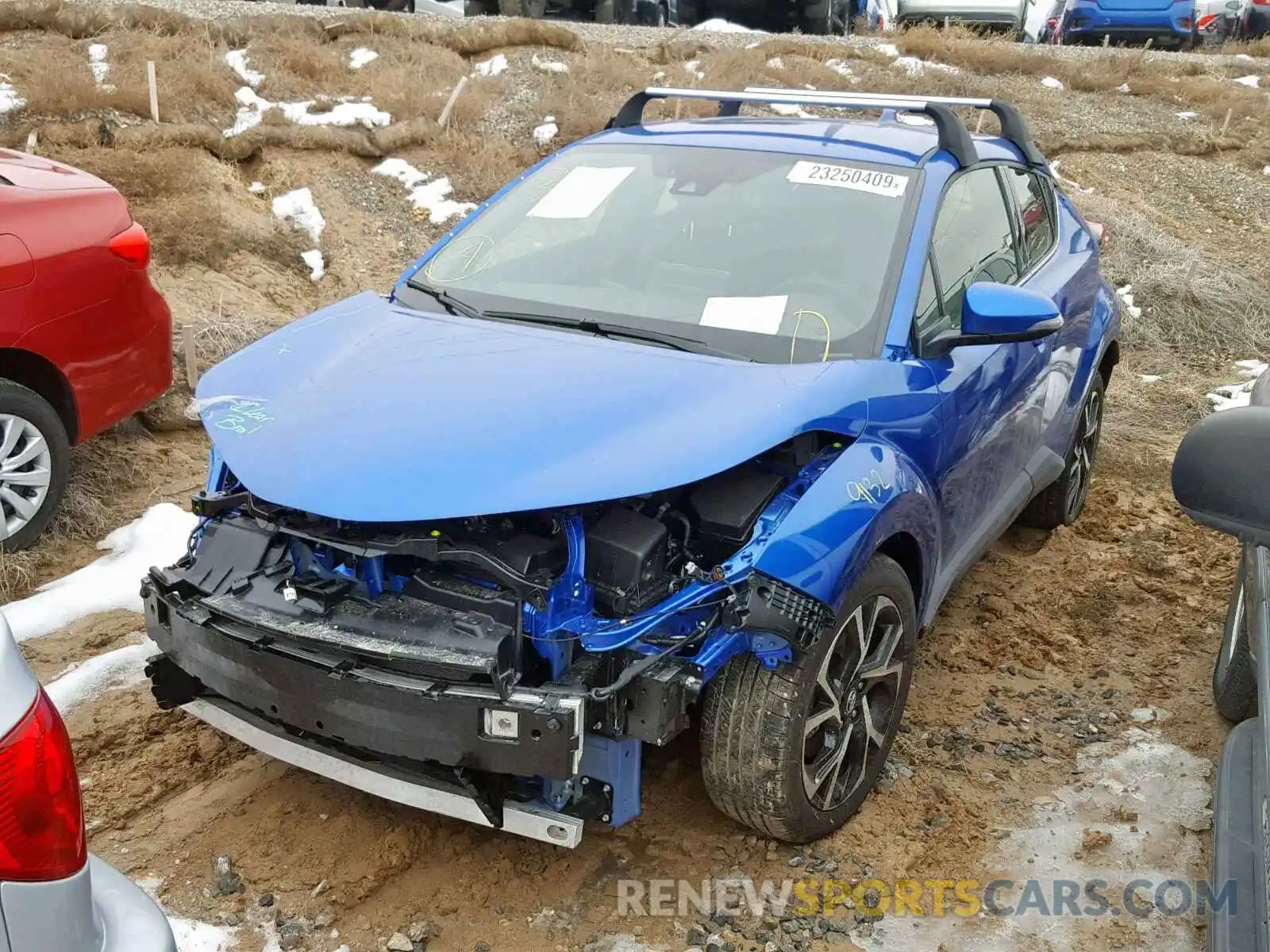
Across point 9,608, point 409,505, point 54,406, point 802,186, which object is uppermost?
point 802,186

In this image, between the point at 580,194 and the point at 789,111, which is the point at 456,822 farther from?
the point at 789,111

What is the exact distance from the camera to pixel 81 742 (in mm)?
3445

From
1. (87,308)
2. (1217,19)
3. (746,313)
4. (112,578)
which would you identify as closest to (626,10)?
(1217,19)

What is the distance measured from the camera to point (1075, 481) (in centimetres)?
529

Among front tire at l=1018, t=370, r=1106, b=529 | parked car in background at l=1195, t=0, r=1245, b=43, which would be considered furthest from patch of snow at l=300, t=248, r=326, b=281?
parked car in background at l=1195, t=0, r=1245, b=43

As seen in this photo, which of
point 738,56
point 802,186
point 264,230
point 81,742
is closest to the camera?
point 81,742

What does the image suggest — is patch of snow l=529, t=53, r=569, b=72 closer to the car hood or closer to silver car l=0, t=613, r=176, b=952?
the car hood

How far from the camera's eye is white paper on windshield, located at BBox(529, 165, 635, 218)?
3973 millimetres

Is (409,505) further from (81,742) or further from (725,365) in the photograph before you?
(81,742)

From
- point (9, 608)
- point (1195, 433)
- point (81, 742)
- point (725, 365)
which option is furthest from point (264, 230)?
point (1195, 433)

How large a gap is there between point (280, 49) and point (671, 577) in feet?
33.5

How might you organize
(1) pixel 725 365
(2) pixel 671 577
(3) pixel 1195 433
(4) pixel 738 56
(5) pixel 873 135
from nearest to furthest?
(3) pixel 1195 433 → (2) pixel 671 577 → (1) pixel 725 365 → (5) pixel 873 135 → (4) pixel 738 56

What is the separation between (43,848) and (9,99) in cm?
901

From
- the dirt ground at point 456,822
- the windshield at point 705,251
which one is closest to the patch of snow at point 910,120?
the windshield at point 705,251
